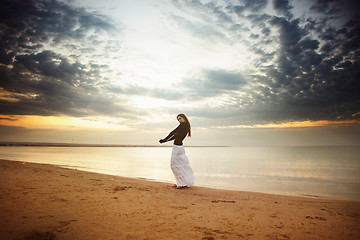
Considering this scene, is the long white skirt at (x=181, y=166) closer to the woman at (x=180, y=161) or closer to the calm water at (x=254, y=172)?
the woman at (x=180, y=161)

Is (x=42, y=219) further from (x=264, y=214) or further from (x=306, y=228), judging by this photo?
(x=306, y=228)

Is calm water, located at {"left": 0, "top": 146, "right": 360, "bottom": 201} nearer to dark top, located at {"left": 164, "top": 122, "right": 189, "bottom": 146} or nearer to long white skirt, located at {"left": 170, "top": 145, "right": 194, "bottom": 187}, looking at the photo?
long white skirt, located at {"left": 170, "top": 145, "right": 194, "bottom": 187}

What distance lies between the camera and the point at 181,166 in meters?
9.03

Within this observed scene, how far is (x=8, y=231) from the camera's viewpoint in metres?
3.65

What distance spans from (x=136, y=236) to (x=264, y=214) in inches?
149

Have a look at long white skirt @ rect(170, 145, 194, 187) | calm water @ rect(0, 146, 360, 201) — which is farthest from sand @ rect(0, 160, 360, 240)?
calm water @ rect(0, 146, 360, 201)

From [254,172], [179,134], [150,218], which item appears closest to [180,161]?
[179,134]

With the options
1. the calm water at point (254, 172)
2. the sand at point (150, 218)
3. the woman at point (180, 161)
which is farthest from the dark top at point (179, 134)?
the calm water at point (254, 172)

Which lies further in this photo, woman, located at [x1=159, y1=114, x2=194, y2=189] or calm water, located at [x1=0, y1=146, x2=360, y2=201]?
calm water, located at [x1=0, y1=146, x2=360, y2=201]

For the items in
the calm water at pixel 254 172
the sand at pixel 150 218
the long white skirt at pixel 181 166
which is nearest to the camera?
the sand at pixel 150 218

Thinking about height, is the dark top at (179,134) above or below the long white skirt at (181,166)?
above

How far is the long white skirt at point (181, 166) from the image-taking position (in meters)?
9.02

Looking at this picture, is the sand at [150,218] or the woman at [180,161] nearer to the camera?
the sand at [150,218]

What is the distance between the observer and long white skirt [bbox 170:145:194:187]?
29.6 ft
